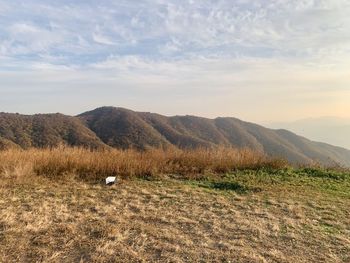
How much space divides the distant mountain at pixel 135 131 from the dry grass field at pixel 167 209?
310 centimetres

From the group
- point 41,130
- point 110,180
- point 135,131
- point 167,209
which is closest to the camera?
point 167,209

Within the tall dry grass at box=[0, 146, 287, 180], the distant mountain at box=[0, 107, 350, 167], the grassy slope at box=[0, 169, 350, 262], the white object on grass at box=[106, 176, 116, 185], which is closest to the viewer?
the grassy slope at box=[0, 169, 350, 262]

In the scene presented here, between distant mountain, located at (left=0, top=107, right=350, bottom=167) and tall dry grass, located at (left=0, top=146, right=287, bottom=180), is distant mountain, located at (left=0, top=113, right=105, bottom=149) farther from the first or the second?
tall dry grass, located at (left=0, top=146, right=287, bottom=180)

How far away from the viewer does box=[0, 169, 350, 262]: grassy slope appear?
15.6 ft

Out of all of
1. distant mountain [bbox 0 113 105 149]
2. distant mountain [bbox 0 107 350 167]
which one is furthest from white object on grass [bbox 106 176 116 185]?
distant mountain [bbox 0 113 105 149]

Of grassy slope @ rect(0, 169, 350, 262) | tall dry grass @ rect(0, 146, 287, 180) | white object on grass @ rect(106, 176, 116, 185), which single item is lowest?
grassy slope @ rect(0, 169, 350, 262)

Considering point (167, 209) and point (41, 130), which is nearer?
point (167, 209)

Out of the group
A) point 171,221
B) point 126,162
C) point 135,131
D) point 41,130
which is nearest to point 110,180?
point 126,162

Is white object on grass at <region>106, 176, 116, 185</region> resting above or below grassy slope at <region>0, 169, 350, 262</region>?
above

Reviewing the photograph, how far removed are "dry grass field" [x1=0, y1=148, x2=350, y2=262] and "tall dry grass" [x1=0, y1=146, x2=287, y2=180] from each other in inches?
1.2

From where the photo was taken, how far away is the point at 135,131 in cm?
5891

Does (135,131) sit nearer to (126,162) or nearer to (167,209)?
(126,162)

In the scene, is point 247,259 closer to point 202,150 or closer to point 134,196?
point 134,196

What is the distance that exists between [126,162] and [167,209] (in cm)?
383
